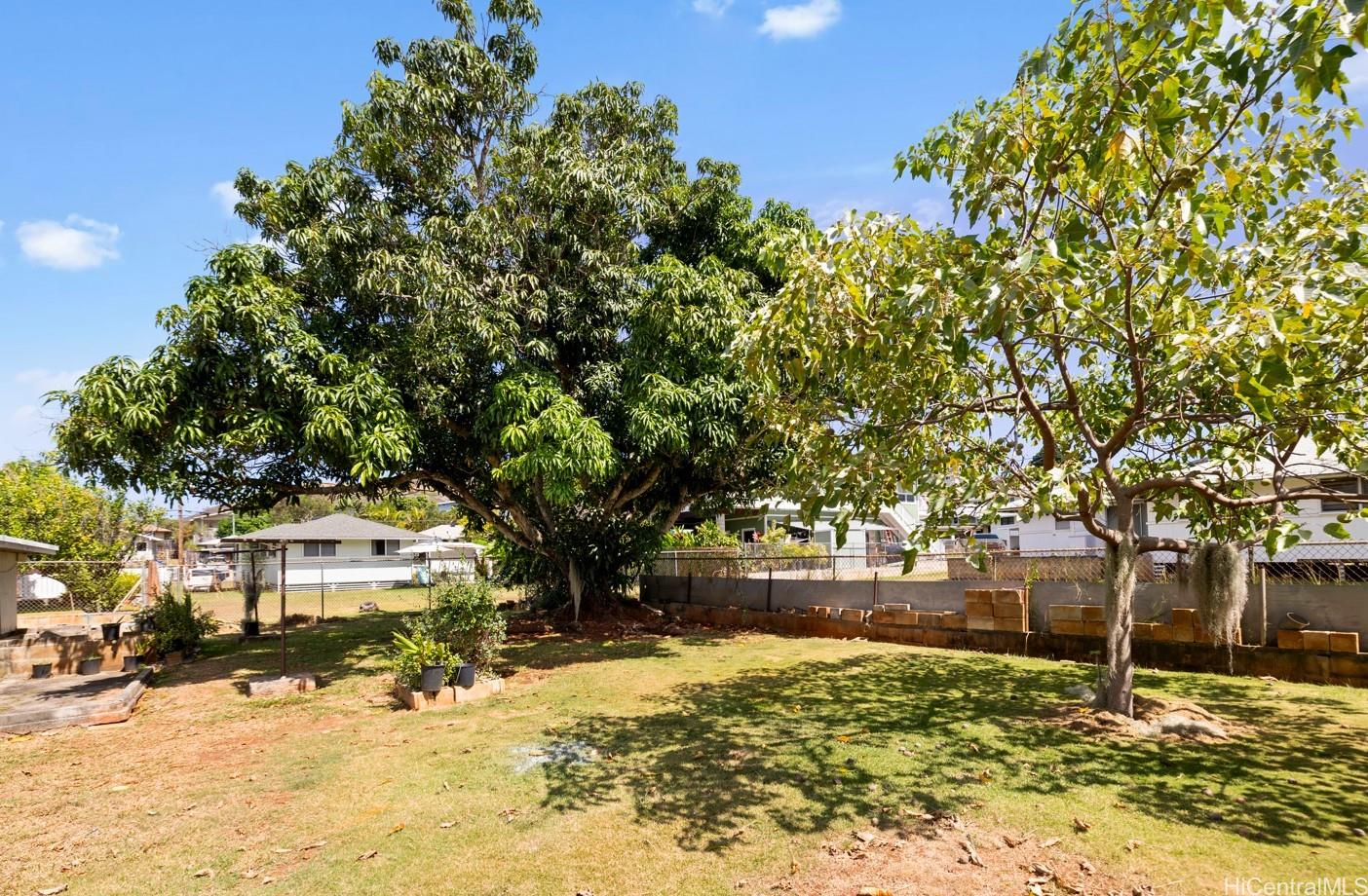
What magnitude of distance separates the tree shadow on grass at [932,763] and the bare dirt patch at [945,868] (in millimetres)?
375

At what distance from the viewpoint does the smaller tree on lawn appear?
4.08 m

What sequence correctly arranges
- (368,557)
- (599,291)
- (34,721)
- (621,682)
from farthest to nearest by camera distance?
(368,557), (599,291), (621,682), (34,721)

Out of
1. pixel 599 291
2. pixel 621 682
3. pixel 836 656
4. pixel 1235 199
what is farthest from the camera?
pixel 599 291

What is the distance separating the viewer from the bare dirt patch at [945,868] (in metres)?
3.61

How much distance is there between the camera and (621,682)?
31.2 ft

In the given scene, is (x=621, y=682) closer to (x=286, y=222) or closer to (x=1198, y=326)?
(x=1198, y=326)

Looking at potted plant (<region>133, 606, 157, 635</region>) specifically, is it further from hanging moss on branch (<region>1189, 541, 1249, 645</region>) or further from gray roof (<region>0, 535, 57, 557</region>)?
hanging moss on branch (<region>1189, 541, 1249, 645</region>)

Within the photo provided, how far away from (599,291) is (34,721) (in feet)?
31.9

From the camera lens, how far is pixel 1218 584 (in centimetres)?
748

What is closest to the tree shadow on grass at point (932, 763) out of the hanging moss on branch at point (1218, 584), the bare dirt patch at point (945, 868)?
the bare dirt patch at point (945, 868)

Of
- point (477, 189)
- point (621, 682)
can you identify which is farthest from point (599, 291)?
point (621, 682)

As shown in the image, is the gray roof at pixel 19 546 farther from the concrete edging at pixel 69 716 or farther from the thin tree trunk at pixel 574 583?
the thin tree trunk at pixel 574 583

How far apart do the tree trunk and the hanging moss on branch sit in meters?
1.39

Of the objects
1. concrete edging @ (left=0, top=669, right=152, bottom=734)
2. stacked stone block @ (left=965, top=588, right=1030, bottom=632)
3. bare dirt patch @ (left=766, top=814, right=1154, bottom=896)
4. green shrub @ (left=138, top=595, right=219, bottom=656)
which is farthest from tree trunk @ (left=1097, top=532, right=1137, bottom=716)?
green shrub @ (left=138, top=595, right=219, bottom=656)
